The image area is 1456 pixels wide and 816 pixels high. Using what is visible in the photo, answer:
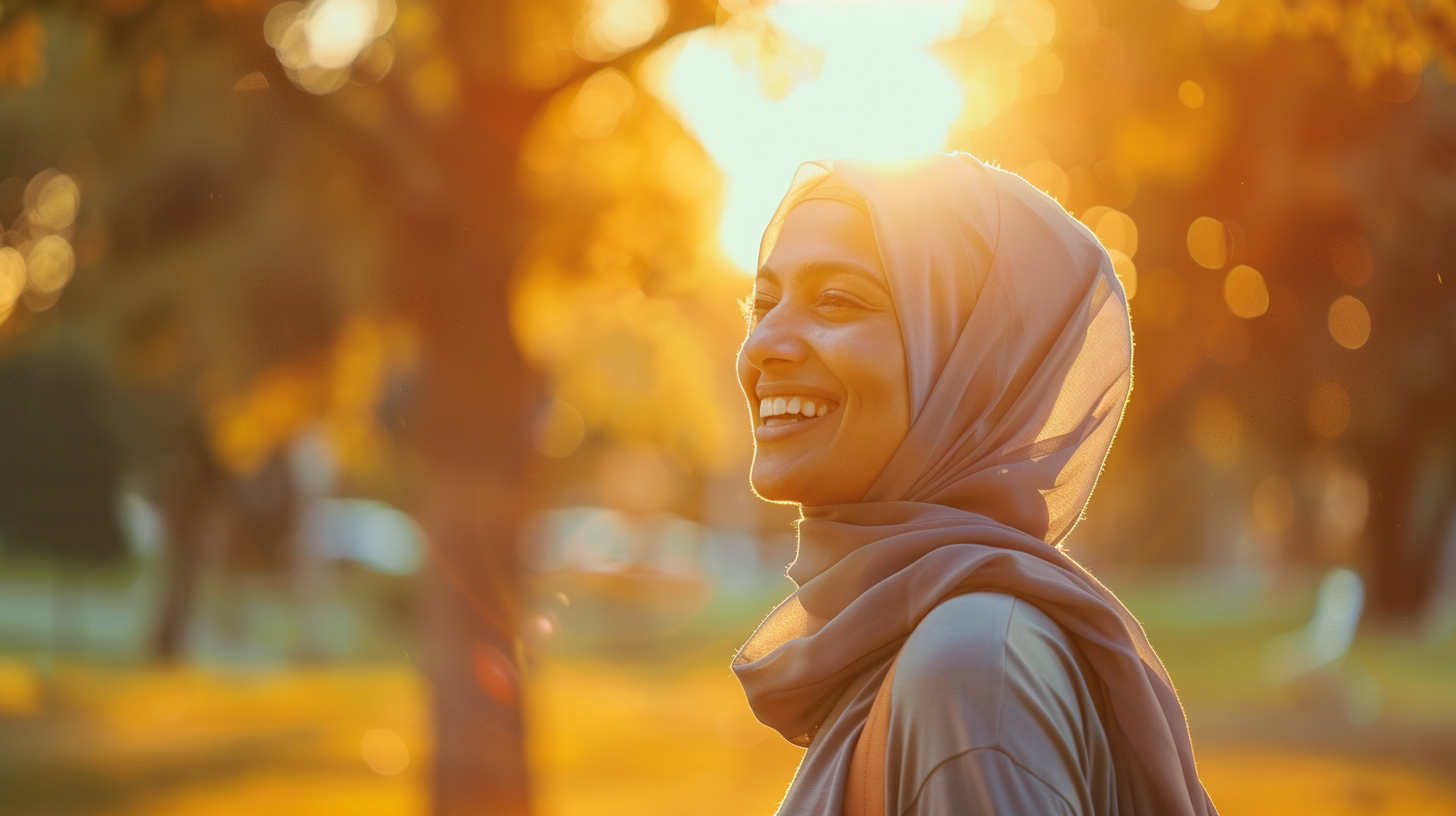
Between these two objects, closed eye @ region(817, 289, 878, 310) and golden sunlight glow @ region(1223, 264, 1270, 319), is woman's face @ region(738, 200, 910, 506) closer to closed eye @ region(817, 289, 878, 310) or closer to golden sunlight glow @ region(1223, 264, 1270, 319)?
closed eye @ region(817, 289, 878, 310)

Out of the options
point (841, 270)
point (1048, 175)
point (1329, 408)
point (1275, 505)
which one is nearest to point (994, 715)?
point (841, 270)

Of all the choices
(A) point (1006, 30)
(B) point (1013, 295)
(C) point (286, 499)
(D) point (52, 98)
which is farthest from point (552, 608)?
(B) point (1013, 295)

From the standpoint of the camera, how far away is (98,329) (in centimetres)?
1389

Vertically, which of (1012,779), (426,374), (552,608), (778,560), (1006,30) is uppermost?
(778,560)

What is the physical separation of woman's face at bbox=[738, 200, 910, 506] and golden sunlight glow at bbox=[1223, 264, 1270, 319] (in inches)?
483

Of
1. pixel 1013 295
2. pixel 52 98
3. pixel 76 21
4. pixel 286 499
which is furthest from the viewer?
pixel 286 499

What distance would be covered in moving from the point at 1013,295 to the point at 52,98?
10.1 m

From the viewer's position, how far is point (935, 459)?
2070mm

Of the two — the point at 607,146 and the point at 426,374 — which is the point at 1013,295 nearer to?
the point at 426,374

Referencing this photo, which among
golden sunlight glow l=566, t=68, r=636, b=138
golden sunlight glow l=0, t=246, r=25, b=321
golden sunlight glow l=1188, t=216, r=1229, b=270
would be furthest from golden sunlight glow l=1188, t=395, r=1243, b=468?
golden sunlight glow l=0, t=246, r=25, b=321

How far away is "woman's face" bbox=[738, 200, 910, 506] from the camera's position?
2062mm

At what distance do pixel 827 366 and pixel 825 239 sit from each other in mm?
218

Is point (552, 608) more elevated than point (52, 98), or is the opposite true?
point (552, 608)

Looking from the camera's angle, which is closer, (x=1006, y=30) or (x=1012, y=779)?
(x=1012, y=779)
